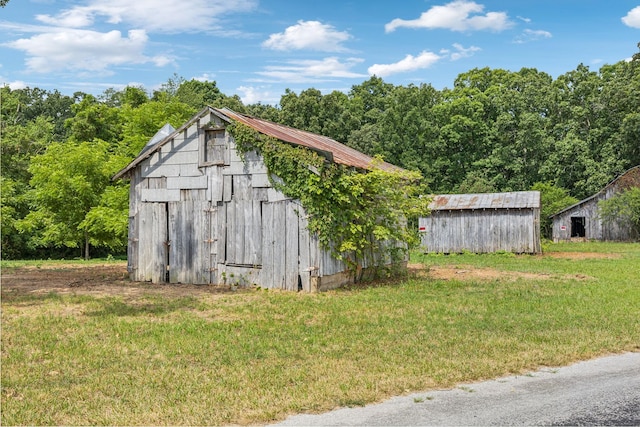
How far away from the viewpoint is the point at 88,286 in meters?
15.6

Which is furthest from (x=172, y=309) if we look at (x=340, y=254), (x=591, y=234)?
(x=591, y=234)

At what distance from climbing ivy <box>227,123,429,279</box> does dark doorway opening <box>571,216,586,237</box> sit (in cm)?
2960

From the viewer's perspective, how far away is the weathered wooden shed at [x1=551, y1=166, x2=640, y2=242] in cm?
3903

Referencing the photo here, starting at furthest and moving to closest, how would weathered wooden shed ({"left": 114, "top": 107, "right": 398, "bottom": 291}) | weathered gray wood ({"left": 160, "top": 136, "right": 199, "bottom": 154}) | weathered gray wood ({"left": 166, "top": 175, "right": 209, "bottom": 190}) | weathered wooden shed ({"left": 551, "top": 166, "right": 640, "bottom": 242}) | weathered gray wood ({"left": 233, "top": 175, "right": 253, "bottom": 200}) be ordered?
1. weathered wooden shed ({"left": 551, "top": 166, "right": 640, "bottom": 242})
2. weathered gray wood ({"left": 160, "top": 136, "right": 199, "bottom": 154})
3. weathered gray wood ({"left": 166, "top": 175, "right": 209, "bottom": 190})
4. weathered gray wood ({"left": 233, "top": 175, "right": 253, "bottom": 200})
5. weathered wooden shed ({"left": 114, "top": 107, "right": 398, "bottom": 291})

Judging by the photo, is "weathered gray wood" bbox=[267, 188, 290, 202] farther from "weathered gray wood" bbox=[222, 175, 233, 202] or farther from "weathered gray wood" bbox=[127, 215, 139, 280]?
"weathered gray wood" bbox=[127, 215, 139, 280]

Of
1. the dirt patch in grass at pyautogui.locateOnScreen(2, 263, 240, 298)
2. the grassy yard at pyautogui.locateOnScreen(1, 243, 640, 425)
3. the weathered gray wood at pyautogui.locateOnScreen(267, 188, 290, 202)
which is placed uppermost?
the weathered gray wood at pyautogui.locateOnScreen(267, 188, 290, 202)

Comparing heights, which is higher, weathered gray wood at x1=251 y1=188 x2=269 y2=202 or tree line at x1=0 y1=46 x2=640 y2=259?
tree line at x1=0 y1=46 x2=640 y2=259

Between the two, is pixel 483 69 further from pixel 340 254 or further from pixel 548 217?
pixel 340 254

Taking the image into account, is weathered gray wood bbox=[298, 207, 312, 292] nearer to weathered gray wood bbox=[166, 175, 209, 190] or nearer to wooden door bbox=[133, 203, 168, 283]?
weathered gray wood bbox=[166, 175, 209, 190]

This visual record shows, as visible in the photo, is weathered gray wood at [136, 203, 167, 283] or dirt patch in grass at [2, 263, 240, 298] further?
weathered gray wood at [136, 203, 167, 283]

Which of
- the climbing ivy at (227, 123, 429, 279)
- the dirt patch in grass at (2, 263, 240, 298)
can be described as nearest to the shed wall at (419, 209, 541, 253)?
the climbing ivy at (227, 123, 429, 279)

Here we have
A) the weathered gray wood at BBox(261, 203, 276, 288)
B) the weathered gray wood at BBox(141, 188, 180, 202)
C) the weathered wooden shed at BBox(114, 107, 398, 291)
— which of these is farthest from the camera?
Result: the weathered gray wood at BBox(141, 188, 180, 202)

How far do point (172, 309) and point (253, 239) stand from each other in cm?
396

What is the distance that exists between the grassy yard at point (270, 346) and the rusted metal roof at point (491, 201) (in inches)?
613
